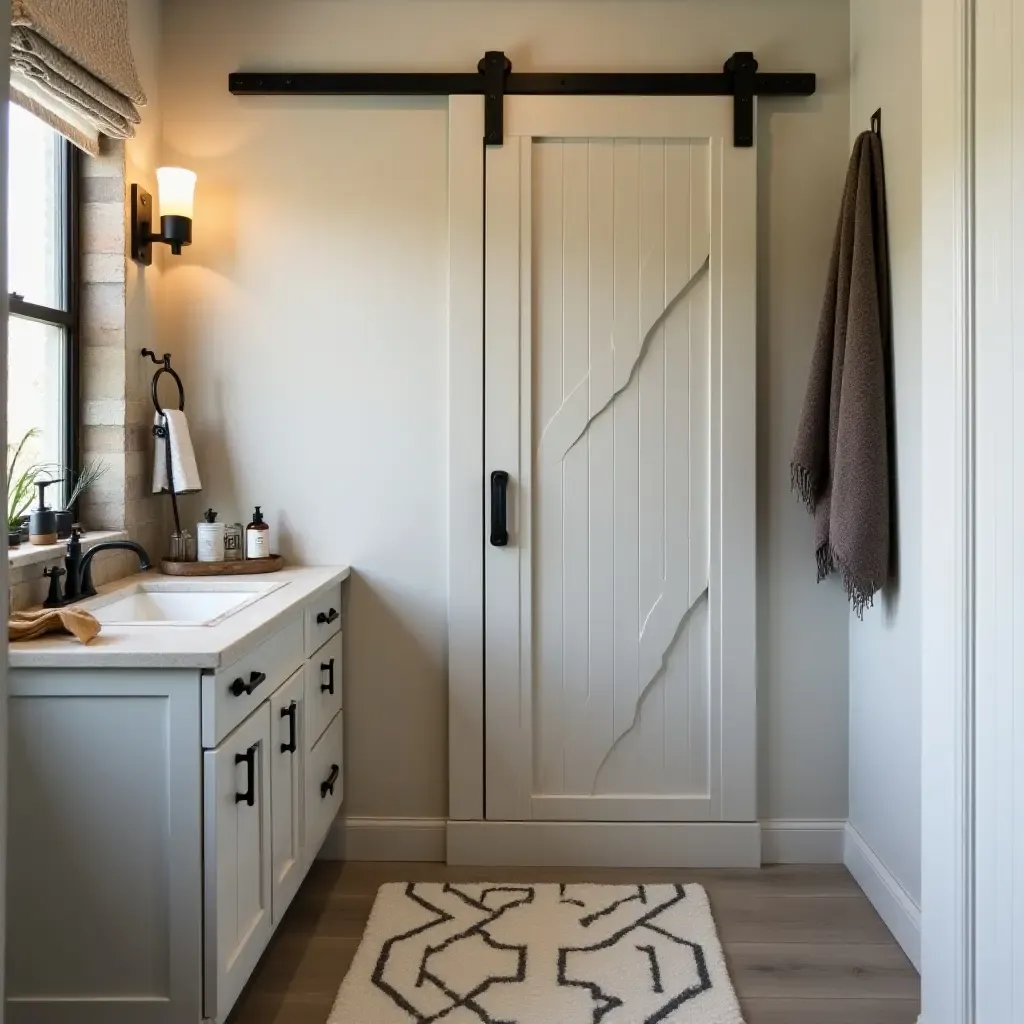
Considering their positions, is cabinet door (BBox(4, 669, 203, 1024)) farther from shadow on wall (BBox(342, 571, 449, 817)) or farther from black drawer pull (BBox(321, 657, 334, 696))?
shadow on wall (BBox(342, 571, 449, 817))

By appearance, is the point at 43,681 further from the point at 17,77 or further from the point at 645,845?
the point at 645,845

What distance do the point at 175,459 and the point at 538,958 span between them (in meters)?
1.64

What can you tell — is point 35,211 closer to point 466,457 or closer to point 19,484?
point 19,484

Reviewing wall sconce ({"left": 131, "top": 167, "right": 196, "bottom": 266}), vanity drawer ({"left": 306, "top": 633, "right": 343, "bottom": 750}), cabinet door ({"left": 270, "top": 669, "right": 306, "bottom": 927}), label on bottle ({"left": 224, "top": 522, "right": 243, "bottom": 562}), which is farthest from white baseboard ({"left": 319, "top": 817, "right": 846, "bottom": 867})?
wall sconce ({"left": 131, "top": 167, "right": 196, "bottom": 266})

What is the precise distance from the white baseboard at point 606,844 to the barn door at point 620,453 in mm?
41

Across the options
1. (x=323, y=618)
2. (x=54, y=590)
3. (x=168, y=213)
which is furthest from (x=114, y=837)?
(x=168, y=213)

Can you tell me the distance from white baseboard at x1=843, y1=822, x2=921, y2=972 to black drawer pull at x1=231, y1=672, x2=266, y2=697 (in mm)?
1619

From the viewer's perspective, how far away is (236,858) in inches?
71.0

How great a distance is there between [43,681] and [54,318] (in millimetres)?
1178

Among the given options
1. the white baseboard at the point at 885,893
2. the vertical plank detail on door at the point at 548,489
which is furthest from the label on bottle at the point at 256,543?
the white baseboard at the point at 885,893

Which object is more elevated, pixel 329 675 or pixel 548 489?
pixel 548 489

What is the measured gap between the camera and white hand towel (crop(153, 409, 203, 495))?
8.80 ft

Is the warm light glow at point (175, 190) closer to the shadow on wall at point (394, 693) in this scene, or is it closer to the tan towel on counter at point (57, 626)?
the shadow on wall at point (394, 693)

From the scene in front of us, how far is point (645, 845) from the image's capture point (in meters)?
2.79
